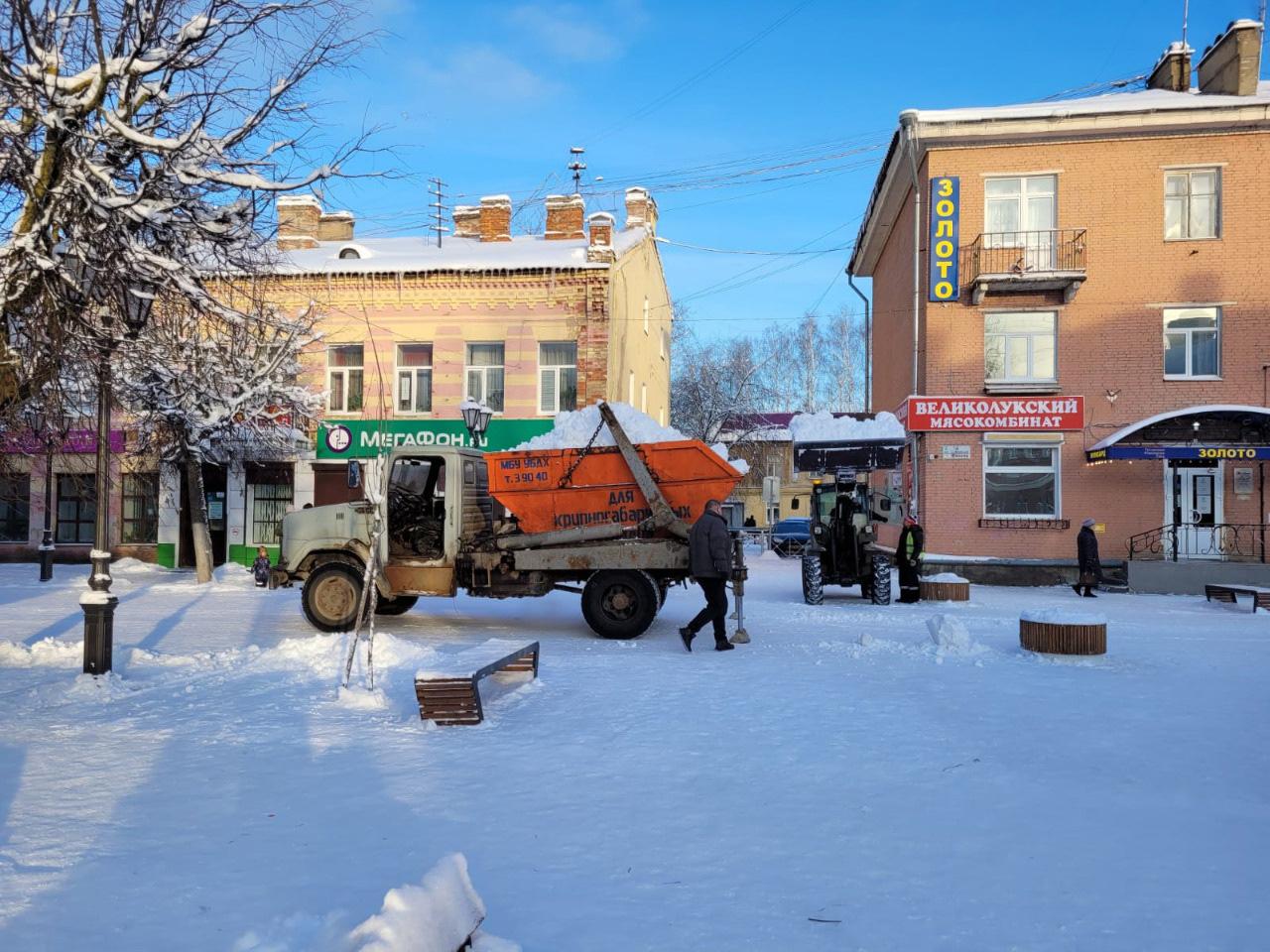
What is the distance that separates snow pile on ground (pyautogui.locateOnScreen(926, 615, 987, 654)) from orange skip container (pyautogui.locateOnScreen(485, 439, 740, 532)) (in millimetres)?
3091

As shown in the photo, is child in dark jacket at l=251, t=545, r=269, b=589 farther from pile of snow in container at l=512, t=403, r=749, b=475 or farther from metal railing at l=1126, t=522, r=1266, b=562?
metal railing at l=1126, t=522, r=1266, b=562

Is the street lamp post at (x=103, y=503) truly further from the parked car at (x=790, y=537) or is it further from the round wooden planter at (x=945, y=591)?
the parked car at (x=790, y=537)

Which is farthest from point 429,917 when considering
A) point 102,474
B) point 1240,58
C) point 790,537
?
point 790,537

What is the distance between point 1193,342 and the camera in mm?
21656

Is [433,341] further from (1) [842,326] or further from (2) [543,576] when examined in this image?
(1) [842,326]

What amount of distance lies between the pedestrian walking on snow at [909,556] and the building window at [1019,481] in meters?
6.26

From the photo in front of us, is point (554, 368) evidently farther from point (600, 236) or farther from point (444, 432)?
point (600, 236)

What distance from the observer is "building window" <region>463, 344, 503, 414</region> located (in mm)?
25641

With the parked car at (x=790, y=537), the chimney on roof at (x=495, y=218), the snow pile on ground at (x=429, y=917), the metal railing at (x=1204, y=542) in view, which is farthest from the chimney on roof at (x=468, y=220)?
the snow pile on ground at (x=429, y=917)

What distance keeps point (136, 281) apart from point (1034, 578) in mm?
19762

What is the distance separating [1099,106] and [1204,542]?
10.6 metres

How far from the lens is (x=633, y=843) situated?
15.2 ft

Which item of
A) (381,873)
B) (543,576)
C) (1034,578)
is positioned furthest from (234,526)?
(381,873)

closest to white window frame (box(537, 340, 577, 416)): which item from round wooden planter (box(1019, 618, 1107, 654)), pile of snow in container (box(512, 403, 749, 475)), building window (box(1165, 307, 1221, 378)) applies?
pile of snow in container (box(512, 403, 749, 475))
